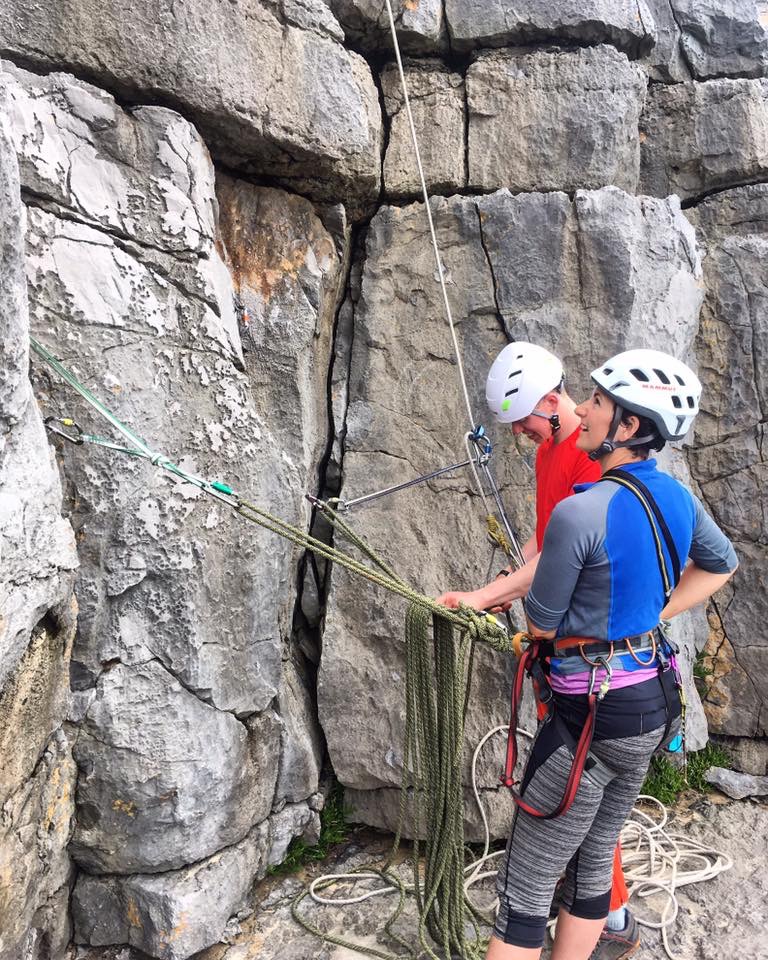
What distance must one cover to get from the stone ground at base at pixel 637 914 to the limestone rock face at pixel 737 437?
681 millimetres

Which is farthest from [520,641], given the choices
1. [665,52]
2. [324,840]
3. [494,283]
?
Result: [665,52]

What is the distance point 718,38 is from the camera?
389 cm

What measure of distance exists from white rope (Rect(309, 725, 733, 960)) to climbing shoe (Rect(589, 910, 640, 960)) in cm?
22

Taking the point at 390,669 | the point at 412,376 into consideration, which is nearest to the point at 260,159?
the point at 412,376

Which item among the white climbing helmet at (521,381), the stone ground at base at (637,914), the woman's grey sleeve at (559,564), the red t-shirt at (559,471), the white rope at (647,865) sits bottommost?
the stone ground at base at (637,914)

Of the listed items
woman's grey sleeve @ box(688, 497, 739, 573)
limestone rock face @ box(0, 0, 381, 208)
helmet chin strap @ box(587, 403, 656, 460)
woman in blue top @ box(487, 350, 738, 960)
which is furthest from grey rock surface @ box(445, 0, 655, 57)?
woman's grey sleeve @ box(688, 497, 739, 573)

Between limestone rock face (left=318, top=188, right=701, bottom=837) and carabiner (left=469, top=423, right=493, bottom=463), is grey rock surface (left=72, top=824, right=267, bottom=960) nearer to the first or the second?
limestone rock face (left=318, top=188, right=701, bottom=837)

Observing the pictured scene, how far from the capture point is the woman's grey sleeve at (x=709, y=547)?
2.17 meters

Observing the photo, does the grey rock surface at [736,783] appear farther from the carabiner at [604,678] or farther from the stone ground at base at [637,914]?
the carabiner at [604,678]

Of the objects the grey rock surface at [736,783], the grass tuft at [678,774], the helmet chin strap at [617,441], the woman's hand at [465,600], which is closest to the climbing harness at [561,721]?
the woman's hand at [465,600]

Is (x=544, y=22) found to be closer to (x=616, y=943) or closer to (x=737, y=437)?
(x=737, y=437)

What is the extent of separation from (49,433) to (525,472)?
199 cm

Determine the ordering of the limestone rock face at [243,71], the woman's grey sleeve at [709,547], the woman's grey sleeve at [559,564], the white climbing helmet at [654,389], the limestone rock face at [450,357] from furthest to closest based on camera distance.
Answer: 1. the limestone rock face at [450,357]
2. the limestone rock face at [243,71]
3. the woman's grey sleeve at [709,547]
4. the white climbing helmet at [654,389]
5. the woman's grey sleeve at [559,564]

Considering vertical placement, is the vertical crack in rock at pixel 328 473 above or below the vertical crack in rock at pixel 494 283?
below
